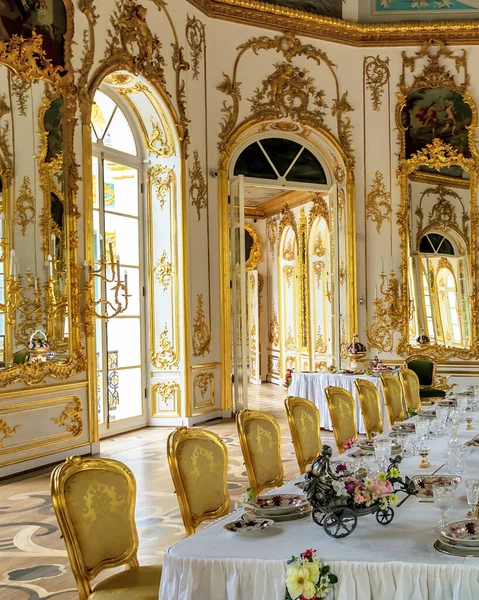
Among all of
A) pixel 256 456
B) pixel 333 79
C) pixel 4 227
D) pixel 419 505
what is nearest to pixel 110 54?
pixel 4 227

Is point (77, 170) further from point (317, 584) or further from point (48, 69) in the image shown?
point (317, 584)

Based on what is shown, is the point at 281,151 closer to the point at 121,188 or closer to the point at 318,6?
the point at 318,6

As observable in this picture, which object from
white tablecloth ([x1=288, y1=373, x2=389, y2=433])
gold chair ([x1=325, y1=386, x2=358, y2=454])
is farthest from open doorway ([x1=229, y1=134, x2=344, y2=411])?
gold chair ([x1=325, y1=386, x2=358, y2=454])

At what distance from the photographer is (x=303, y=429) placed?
158 inches

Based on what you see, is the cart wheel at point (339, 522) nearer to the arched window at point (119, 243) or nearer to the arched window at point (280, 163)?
the arched window at point (119, 243)

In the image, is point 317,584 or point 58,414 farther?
point 58,414

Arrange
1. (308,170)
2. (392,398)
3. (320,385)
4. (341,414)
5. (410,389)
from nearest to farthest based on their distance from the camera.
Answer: (341,414) → (392,398) → (410,389) → (320,385) → (308,170)

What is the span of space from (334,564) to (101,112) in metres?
7.23

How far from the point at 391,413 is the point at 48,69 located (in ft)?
14.1

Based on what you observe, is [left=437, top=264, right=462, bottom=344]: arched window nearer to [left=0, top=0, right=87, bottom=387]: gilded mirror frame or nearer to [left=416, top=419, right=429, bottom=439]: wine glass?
[left=0, top=0, right=87, bottom=387]: gilded mirror frame

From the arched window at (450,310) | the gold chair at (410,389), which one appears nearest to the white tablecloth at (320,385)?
the gold chair at (410,389)

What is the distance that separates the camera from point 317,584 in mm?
1929

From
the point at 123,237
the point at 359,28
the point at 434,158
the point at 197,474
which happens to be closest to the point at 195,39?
the point at 359,28

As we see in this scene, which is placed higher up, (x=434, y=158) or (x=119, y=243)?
(x=434, y=158)
